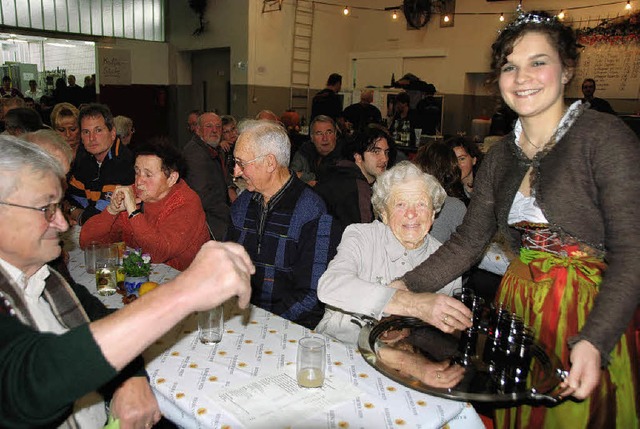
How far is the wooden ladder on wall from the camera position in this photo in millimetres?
11453

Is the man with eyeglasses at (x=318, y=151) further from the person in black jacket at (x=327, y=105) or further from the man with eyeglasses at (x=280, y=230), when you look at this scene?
the man with eyeglasses at (x=280, y=230)

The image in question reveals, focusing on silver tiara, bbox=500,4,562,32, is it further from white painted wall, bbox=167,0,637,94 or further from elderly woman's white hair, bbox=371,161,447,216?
white painted wall, bbox=167,0,637,94

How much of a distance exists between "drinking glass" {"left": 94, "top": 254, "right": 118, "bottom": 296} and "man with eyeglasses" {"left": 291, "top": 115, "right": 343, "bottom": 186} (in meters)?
3.62

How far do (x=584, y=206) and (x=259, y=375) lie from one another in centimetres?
121

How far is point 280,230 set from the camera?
104 inches

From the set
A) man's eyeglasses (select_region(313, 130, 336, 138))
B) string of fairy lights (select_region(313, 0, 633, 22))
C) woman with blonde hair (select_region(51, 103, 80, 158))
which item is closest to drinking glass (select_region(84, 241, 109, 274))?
woman with blonde hair (select_region(51, 103, 80, 158))

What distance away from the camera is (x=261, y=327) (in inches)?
77.6

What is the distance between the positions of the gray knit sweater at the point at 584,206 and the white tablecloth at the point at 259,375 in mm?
491

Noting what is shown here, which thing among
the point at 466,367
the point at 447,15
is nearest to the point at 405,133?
the point at 447,15

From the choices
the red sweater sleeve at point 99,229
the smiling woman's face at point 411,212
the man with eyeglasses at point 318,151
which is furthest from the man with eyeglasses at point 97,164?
the smiling woman's face at point 411,212

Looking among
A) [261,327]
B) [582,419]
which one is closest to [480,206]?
[582,419]

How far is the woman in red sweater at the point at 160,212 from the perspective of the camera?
2.92 meters

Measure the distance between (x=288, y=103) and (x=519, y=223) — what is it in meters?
10.2

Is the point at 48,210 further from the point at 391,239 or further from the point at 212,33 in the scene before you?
the point at 212,33
